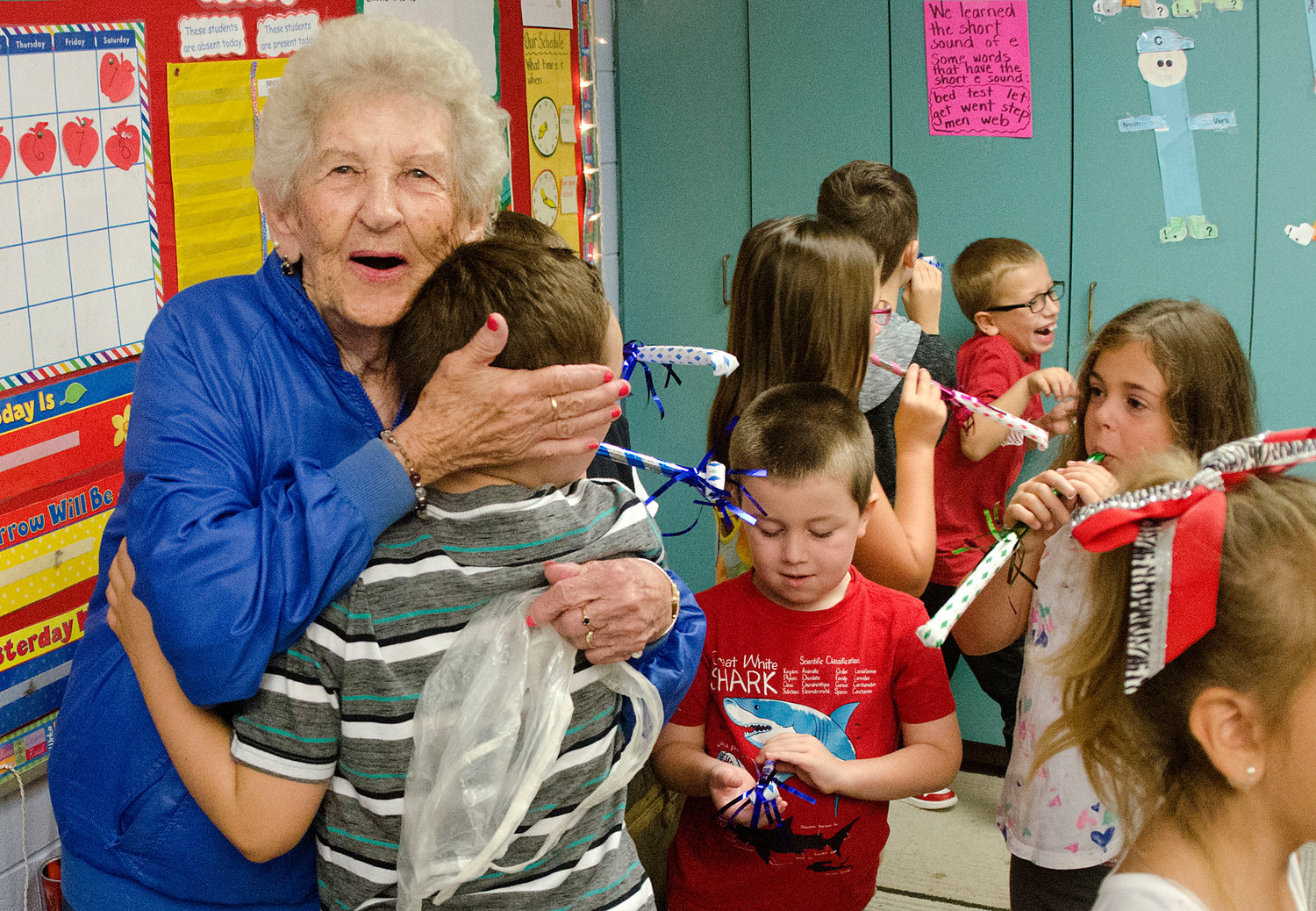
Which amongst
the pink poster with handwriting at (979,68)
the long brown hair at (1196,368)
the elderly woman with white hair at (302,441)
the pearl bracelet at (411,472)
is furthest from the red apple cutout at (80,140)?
the pink poster with handwriting at (979,68)

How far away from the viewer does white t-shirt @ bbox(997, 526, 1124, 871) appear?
5.42 feet

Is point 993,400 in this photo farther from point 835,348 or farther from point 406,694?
point 406,694

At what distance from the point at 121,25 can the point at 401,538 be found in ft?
4.36

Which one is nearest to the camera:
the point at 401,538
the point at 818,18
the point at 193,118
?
the point at 401,538

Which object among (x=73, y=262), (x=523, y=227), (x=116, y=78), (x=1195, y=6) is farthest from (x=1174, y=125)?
(x=73, y=262)

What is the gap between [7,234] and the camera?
1690mm

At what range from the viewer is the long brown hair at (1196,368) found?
1.86 meters

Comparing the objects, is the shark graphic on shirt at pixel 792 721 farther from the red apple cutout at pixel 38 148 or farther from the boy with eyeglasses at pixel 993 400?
the red apple cutout at pixel 38 148

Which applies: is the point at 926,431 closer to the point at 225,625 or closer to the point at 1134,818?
the point at 1134,818

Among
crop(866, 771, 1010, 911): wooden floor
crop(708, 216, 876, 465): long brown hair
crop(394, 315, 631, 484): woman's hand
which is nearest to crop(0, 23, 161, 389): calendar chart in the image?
crop(394, 315, 631, 484): woman's hand

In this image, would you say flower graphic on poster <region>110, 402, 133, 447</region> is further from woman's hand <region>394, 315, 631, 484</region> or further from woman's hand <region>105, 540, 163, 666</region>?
woman's hand <region>394, 315, 631, 484</region>

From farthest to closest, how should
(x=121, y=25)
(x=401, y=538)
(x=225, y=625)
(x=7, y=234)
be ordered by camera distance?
(x=121, y=25)
(x=7, y=234)
(x=401, y=538)
(x=225, y=625)

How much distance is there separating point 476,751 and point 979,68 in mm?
2939

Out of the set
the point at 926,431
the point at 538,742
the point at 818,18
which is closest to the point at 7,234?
the point at 538,742
